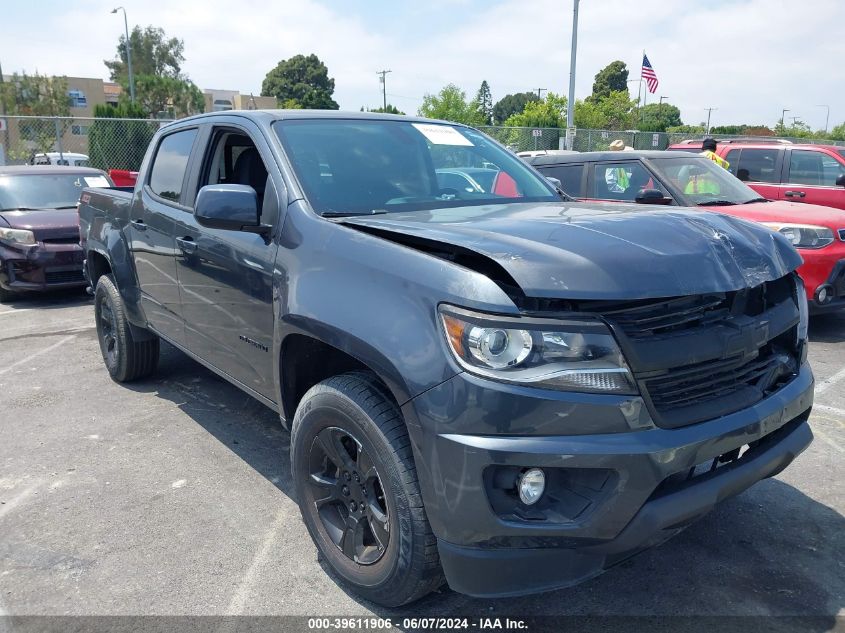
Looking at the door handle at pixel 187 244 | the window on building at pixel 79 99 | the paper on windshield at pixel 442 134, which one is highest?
the window on building at pixel 79 99

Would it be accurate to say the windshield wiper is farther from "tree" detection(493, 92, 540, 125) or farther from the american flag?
"tree" detection(493, 92, 540, 125)

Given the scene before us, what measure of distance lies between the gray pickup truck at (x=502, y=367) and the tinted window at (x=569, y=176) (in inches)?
174

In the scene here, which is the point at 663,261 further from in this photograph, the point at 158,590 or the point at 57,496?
the point at 57,496

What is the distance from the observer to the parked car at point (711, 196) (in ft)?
20.4

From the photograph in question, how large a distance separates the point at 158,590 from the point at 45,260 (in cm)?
667

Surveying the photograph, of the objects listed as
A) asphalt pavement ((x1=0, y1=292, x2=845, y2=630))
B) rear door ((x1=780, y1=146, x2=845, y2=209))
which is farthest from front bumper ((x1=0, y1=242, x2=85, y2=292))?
rear door ((x1=780, y1=146, x2=845, y2=209))

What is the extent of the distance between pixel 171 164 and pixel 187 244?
33.5 inches

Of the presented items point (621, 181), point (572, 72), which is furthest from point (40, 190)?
point (572, 72)

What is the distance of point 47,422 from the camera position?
178 inches

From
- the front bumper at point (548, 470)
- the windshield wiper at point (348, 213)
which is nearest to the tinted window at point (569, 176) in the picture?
the windshield wiper at point (348, 213)

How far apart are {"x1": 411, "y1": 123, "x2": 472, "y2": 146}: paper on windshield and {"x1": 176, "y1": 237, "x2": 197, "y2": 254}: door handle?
1389 millimetres

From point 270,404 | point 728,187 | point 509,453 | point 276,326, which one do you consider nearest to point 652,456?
point 509,453

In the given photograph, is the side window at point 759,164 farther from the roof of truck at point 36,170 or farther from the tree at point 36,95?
the tree at point 36,95

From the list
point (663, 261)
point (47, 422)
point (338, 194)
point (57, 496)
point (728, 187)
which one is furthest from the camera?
point (728, 187)
